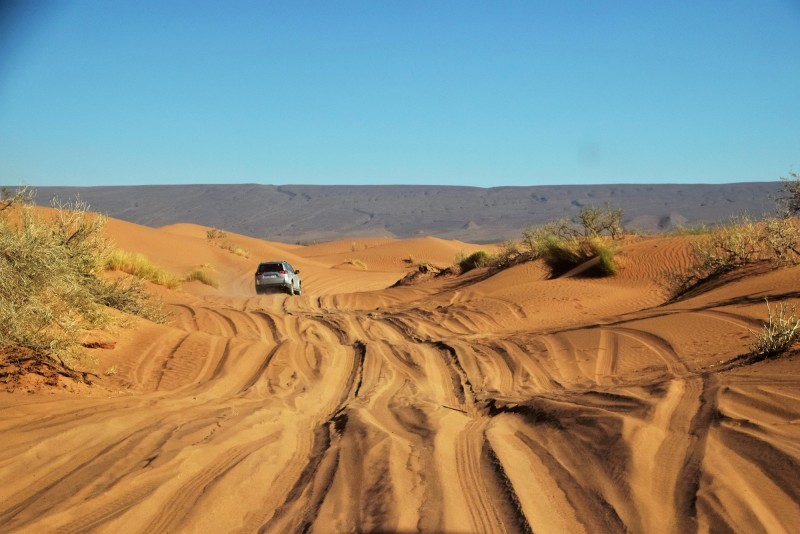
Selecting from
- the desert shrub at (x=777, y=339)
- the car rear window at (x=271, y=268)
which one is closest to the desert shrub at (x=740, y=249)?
the desert shrub at (x=777, y=339)

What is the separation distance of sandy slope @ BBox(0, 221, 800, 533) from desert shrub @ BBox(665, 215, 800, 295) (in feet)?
5.33

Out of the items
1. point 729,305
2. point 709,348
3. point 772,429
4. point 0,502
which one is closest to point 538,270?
point 729,305

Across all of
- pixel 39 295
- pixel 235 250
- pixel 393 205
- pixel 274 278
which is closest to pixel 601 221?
pixel 274 278

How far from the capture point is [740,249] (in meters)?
14.4

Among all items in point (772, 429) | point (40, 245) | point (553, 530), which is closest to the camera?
point (553, 530)

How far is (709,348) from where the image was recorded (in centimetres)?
889

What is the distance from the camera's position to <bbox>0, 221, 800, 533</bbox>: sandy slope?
437 cm

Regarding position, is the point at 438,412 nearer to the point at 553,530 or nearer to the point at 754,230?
the point at 553,530

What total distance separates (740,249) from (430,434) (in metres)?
10.8

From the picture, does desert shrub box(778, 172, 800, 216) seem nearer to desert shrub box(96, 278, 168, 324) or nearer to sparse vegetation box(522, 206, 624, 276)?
sparse vegetation box(522, 206, 624, 276)

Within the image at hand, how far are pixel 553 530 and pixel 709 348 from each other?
568 centimetres

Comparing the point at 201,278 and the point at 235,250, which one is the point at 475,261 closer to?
the point at 201,278

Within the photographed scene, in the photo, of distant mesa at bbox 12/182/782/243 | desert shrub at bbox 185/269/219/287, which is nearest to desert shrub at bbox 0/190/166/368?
desert shrub at bbox 185/269/219/287

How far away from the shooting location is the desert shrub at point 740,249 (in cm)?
1330
